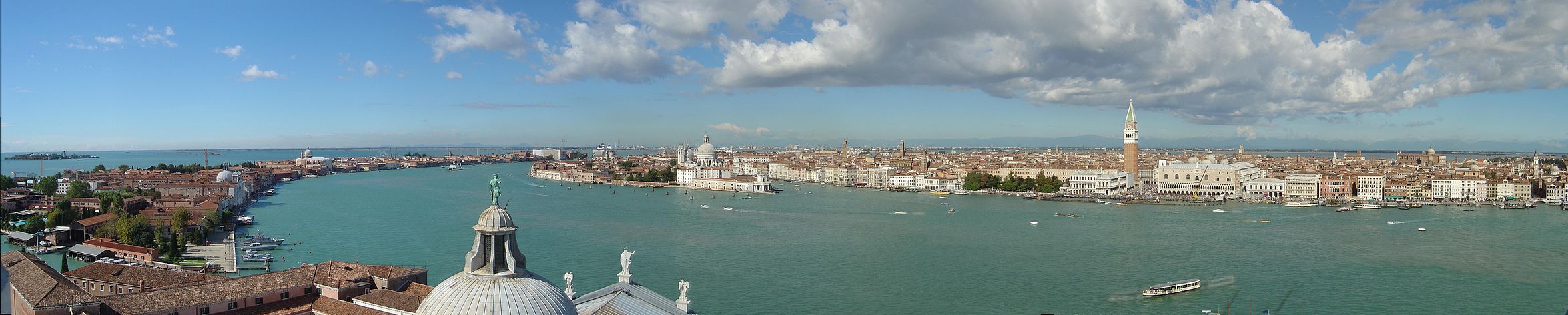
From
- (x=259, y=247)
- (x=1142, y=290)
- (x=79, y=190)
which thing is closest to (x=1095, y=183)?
(x=1142, y=290)

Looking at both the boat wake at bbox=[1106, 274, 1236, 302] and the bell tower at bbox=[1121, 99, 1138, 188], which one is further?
the bell tower at bbox=[1121, 99, 1138, 188]

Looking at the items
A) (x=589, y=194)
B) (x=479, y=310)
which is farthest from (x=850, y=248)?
(x=589, y=194)

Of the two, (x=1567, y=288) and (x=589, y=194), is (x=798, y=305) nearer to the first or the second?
(x=1567, y=288)

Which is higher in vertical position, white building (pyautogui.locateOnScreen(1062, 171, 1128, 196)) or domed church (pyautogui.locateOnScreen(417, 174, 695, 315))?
domed church (pyautogui.locateOnScreen(417, 174, 695, 315))

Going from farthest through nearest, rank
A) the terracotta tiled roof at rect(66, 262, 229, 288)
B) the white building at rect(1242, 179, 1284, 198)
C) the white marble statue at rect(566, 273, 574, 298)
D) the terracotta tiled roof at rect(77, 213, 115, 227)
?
the white building at rect(1242, 179, 1284, 198), the terracotta tiled roof at rect(77, 213, 115, 227), the terracotta tiled roof at rect(66, 262, 229, 288), the white marble statue at rect(566, 273, 574, 298)

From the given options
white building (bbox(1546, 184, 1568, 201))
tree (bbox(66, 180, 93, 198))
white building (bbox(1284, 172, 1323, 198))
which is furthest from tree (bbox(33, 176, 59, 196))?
white building (bbox(1546, 184, 1568, 201))

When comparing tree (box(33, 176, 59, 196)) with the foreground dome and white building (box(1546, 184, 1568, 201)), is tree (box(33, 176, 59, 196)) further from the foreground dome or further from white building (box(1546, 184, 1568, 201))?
white building (box(1546, 184, 1568, 201))

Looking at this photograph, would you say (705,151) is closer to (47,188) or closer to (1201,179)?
(1201,179)
